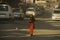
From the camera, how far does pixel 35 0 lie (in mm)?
118500

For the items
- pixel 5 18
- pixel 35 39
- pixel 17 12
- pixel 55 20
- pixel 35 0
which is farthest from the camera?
pixel 35 0

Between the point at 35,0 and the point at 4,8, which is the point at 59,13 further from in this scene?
the point at 35,0

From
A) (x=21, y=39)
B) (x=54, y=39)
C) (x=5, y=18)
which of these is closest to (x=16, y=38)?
(x=21, y=39)

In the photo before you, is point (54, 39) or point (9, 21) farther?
point (9, 21)

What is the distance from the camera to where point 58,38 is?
58.4ft

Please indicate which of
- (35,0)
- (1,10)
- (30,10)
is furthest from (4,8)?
(35,0)

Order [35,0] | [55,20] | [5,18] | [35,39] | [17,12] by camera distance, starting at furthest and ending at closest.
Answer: [35,0], [17,12], [55,20], [5,18], [35,39]

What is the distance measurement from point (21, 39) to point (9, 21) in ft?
40.8

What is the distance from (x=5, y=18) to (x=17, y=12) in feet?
39.6

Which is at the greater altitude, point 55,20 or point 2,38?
point 2,38

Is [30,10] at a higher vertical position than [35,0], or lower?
higher

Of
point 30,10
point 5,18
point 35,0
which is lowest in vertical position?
point 35,0

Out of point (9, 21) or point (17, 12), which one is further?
point (17, 12)

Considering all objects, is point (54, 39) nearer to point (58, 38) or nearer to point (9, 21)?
point (58, 38)
